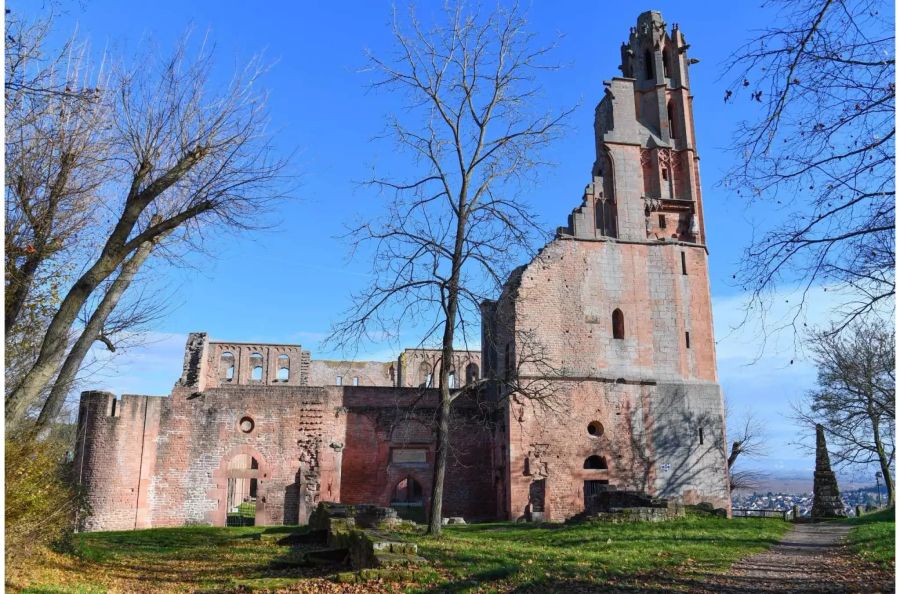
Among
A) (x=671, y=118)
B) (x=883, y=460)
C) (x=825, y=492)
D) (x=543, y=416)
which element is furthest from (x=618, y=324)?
(x=883, y=460)

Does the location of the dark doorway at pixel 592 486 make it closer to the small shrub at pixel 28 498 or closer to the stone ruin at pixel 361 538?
the stone ruin at pixel 361 538

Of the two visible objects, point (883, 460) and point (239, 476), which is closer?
point (239, 476)

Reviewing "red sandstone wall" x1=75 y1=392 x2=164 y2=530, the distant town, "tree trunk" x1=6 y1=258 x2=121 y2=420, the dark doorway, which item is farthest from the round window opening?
"tree trunk" x1=6 y1=258 x2=121 y2=420

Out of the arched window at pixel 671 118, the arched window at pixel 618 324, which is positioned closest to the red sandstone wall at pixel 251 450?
the arched window at pixel 618 324

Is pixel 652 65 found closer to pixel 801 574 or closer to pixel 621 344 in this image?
pixel 621 344

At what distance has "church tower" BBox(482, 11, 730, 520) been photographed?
23.2 metres

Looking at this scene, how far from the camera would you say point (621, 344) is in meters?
24.2

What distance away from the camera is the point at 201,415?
80.2 ft

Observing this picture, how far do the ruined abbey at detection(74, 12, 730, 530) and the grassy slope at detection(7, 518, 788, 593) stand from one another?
6.91 metres

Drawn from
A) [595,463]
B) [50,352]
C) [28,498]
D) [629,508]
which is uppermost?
[50,352]

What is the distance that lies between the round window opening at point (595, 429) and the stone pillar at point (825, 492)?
33.7 feet

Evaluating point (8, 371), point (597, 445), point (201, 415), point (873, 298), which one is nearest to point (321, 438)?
point (201, 415)

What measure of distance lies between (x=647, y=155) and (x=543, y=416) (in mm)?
10434

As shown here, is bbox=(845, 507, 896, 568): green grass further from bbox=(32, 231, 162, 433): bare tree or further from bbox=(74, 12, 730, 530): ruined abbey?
bbox=(32, 231, 162, 433): bare tree
